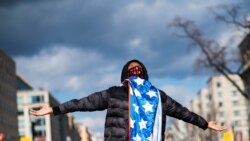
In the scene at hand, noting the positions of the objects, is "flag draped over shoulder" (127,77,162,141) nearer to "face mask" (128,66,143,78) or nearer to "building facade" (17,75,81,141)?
"face mask" (128,66,143,78)

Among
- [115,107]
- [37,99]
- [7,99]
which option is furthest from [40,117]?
[115,107]

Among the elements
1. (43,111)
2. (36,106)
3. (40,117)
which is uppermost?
(36,106)

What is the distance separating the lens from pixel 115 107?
5.49m

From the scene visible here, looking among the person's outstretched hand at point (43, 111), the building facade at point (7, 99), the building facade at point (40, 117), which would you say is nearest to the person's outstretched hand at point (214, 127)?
the person's outstretched hand at point (43, 111)

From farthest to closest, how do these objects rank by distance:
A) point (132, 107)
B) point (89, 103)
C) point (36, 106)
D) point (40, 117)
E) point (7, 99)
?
point (36, 106) → point (40, 117) → point (7, 99) → point (89, 103) → point (132, 107)

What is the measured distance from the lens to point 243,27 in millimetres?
45594

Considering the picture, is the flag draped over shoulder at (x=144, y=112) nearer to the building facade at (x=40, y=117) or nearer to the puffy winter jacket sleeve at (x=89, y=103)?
the puffy winter jacket sleeve at (x=89, y=103)

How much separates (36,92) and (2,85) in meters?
49.8

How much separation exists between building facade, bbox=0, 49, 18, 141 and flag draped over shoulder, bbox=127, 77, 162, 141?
97.5 m

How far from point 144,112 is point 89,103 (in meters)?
0.44

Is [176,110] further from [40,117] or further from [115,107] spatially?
[40,117]

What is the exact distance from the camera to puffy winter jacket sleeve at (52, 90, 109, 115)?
18.2 feet

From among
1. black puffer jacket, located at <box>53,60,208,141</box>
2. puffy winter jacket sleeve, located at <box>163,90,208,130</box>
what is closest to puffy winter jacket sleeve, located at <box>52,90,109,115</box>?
black puffer jacket, located at <box>53,60,208,141</box>

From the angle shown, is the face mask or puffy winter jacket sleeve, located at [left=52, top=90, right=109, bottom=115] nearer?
puffy winter jacket sleeve, located at [left=52, top=90, right=109, bottom=115]
